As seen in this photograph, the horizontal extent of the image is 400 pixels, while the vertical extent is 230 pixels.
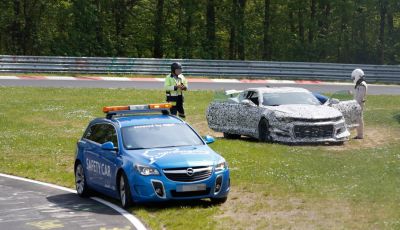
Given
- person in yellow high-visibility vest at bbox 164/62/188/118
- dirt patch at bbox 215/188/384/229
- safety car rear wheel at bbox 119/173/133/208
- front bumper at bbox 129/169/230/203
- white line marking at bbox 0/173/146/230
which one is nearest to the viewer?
dirt patch at bbox 215/188/384/229

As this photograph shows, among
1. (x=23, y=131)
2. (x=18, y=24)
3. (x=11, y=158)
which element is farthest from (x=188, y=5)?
(x=11, y=158)

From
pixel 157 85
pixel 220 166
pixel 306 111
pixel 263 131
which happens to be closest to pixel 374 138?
pixel 306 111

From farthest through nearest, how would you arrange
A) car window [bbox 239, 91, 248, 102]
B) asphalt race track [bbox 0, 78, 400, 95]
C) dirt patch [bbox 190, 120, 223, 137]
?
asphalt race track [bbox 0, 78, 400, 95] → dirt patch [bbox 190, 120, 223, 137] → car window [bbox 239, 91, 248, 102]

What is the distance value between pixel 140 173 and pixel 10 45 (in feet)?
161

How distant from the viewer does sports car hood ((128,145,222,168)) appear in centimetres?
1344

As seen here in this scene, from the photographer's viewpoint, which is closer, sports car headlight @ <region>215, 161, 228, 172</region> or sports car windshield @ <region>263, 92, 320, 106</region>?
sports car headlight @ <region>215, 161, 228, 172</region>

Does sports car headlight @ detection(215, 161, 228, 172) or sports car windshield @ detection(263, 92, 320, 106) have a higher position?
sports car windshield @ detection(263, 92, 320, 106)

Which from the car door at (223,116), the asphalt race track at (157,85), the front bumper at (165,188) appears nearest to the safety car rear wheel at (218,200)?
the front bumper at (165,188)

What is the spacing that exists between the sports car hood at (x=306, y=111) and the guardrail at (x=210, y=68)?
2343 cm

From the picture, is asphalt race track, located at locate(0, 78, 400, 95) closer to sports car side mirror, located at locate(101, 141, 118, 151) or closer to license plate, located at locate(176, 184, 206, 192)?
Answer: sports car side mirror, located at locate(101, 141, 118, 151)

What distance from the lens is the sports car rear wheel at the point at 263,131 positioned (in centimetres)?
2152

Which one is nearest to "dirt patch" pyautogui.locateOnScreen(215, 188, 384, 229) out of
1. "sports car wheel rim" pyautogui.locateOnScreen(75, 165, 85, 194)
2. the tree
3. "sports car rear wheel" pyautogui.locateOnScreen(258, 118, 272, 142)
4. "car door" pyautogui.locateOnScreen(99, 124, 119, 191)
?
"car door" pyautogui.locateOnScreen(99, 124, 119, 191)

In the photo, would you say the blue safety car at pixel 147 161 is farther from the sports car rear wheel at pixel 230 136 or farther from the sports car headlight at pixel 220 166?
the sports car rear wheel at pixel 230 136

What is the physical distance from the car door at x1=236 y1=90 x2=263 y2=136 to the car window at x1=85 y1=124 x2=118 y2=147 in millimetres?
6785
